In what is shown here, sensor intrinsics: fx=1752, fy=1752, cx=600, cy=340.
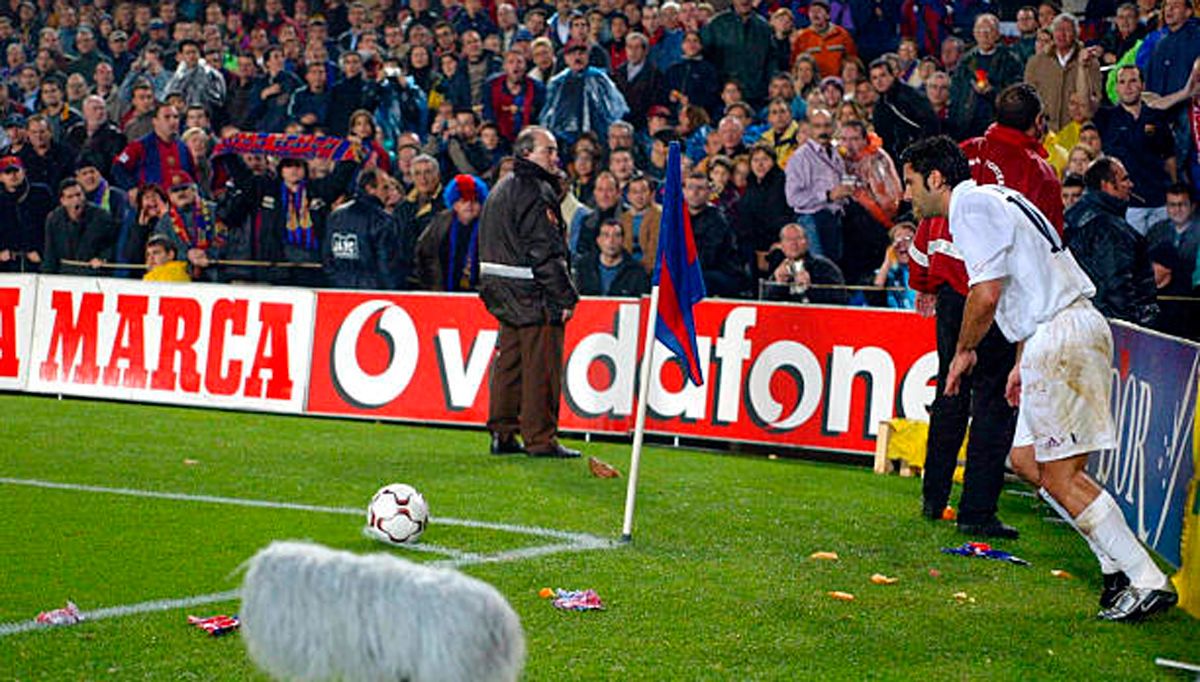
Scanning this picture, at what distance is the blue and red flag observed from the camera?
31.6 ft

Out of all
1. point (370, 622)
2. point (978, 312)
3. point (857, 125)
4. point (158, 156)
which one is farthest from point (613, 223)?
point (370, 622)

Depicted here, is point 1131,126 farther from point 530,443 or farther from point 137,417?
point 137,417

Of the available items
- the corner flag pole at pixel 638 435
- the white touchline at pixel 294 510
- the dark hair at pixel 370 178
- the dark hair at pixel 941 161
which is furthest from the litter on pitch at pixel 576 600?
the dark hair at pixel 370 178

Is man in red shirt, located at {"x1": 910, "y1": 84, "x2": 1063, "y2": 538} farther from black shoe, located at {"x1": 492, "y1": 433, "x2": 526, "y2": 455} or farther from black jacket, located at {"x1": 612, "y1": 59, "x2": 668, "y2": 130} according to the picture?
black jacket, located at {"x1": 612, "y1": 59, "x2": 668, "y2": 130}

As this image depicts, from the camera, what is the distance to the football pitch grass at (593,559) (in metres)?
6.79

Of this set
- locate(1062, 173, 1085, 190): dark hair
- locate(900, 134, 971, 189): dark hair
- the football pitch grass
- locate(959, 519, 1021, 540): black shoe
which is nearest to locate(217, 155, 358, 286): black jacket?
the football pitch grass

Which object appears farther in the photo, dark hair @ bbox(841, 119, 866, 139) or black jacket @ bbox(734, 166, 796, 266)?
black jacket @ bbox(734, 166, 796, 266)

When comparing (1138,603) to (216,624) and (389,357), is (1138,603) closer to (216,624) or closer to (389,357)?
(216,624)

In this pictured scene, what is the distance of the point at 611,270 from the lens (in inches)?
640

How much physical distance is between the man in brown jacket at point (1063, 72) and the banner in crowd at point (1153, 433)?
6.16m

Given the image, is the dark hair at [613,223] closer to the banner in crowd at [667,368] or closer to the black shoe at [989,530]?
the banner in crowd at [667,368]

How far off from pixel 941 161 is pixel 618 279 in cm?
717

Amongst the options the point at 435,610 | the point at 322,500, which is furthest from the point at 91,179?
the point at 435,610

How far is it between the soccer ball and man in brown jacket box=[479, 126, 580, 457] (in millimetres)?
3909
